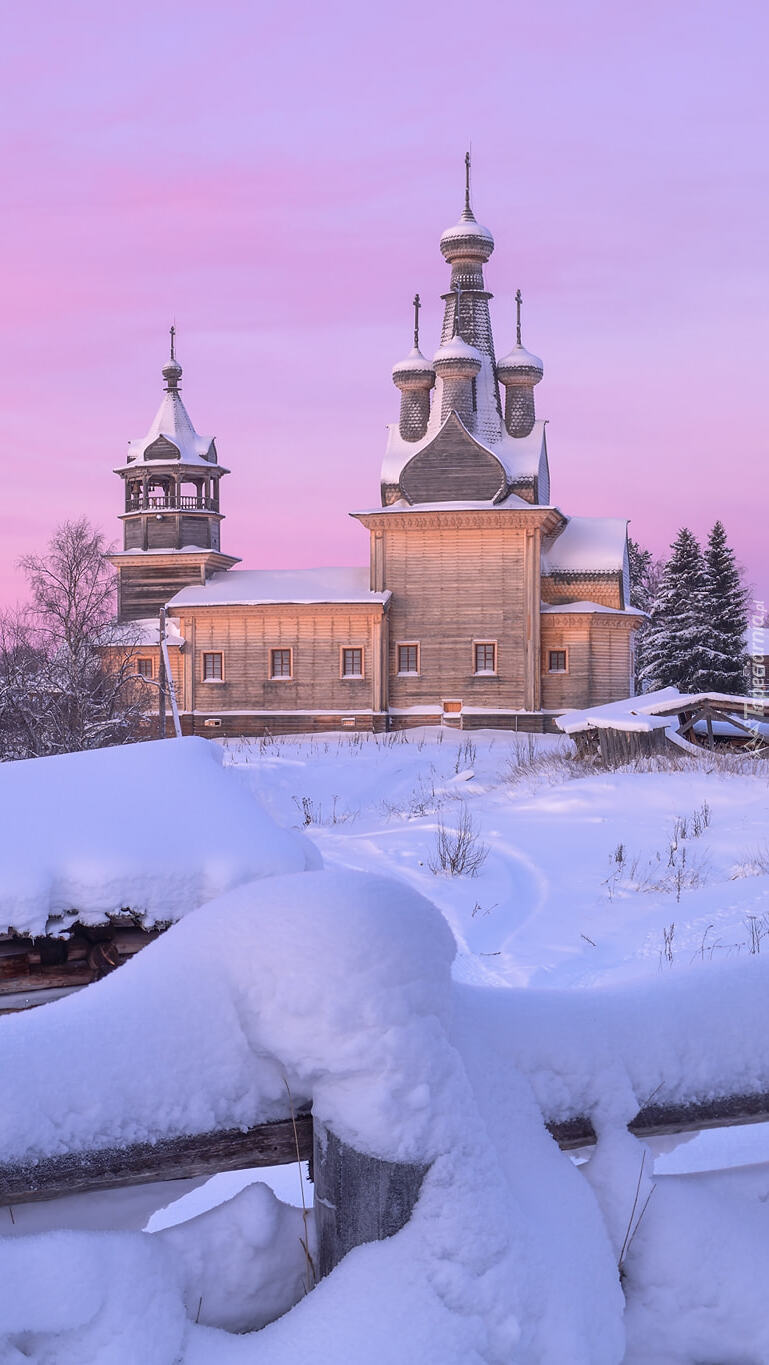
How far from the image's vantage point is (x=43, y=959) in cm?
483

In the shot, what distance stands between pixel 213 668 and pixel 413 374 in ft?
36.5

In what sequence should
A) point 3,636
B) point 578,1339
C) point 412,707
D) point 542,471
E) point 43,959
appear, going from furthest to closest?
point 542,471 → point 412,707 → point 3,636 → point 43,959 → point 578,1339

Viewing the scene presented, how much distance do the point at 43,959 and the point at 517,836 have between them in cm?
857

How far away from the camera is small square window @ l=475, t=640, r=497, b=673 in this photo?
104 feet

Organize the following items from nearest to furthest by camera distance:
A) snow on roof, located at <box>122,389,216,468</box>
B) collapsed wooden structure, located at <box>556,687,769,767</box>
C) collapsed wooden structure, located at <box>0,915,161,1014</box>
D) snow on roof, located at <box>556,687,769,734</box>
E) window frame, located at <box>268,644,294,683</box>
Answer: collapsed wooden structure, located at <box>0,915,161,1014</box>
collapsed wooden structure, located at <box>556,687,769,767</box>
snow on roof, located at <box>556,687,769,734</box>
window frame, located at <box>268,644,294,683</box>
snow on roof, located at <box>122,389,216,468</box>

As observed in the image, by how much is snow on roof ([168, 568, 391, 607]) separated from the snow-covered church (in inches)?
2.9

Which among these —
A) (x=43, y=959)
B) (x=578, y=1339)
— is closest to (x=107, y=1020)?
(x=578, y=1339)

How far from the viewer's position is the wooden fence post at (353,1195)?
168cm

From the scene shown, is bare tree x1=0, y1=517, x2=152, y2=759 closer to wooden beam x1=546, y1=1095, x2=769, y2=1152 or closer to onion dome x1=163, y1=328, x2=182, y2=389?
onion dome x1=163, y1=328, x2=182, y2=389

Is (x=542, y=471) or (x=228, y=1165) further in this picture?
(x=542, y=471)

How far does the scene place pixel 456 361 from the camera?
33469 millimetres

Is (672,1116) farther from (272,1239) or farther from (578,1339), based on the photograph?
(272,1239)

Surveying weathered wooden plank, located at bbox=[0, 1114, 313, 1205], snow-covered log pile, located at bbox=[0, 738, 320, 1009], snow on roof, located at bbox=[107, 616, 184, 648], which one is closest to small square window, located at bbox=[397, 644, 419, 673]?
snow on roof, located at bbox=[107, 616, 184, 648]

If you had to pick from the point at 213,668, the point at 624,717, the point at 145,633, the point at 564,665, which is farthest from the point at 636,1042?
the point at 145,633
